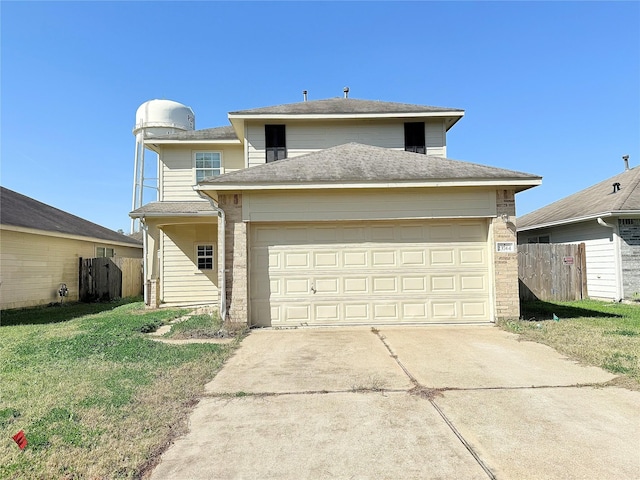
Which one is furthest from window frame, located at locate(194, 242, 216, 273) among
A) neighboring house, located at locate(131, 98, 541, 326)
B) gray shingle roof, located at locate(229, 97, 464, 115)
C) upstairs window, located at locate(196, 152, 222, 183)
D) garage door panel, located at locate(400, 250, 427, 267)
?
garage door panel, located at locate(400, 250, 427, 267)

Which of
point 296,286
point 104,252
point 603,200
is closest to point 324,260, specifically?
point 296,286

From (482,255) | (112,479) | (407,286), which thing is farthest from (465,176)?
(112,479)

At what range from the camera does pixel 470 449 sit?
10.2 feet

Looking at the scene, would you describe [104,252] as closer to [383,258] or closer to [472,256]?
[383,258]

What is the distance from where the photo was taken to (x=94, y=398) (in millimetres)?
4180

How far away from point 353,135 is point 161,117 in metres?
12.7

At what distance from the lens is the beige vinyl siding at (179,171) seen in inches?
559

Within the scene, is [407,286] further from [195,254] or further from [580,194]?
[580,194]

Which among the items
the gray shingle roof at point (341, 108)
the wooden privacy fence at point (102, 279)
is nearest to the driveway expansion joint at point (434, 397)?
the gray shingle roof at point (341, 108)

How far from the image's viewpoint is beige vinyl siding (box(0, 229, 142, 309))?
39.7ft

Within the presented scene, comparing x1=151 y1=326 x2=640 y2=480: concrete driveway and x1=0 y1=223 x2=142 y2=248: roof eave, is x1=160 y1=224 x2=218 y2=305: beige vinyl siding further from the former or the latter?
x1=151 y1=326 x2=640 y2=480: concrete driveway

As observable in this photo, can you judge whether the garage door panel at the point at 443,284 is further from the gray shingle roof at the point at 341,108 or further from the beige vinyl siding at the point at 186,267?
the beige vinyl siding at the point at 186,267

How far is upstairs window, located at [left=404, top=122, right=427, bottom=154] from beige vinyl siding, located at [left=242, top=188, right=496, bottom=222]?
5.78 metres

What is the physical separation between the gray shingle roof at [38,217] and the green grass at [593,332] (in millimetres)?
14463
